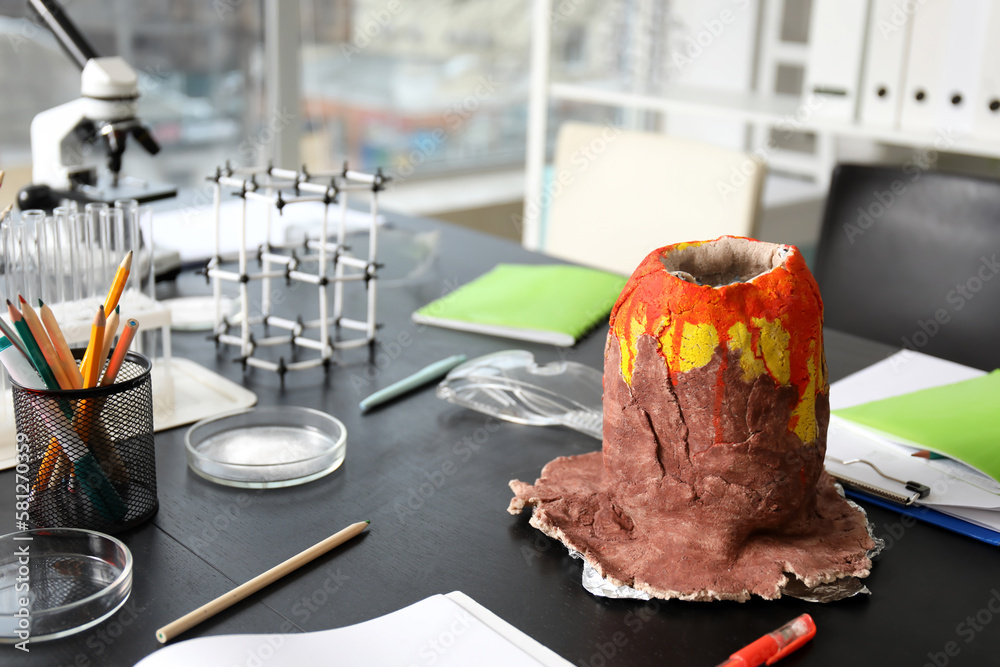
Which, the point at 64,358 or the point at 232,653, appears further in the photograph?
the point at 64,358

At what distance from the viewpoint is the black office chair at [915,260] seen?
1399 mm

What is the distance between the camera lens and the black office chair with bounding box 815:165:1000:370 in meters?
1.40

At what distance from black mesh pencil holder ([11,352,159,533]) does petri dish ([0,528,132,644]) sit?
2cm

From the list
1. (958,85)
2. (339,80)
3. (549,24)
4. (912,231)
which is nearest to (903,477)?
(912,231)

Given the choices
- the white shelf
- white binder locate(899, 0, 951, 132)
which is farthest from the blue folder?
white binder locate(899, 0, 951, 132)

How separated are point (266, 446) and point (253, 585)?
0.21 metres

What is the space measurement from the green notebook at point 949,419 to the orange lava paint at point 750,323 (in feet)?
0.85

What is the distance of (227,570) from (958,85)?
1764 mm

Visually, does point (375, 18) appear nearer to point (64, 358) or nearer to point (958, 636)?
point (64, 358)

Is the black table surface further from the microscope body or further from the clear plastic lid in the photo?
the microscope body

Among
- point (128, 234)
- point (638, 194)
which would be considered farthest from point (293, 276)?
point (638, 194)

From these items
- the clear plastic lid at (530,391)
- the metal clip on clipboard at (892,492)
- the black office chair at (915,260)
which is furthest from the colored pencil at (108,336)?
the black office chair at (915,260)

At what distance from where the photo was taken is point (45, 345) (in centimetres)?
65

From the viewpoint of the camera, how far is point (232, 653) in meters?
0.55
